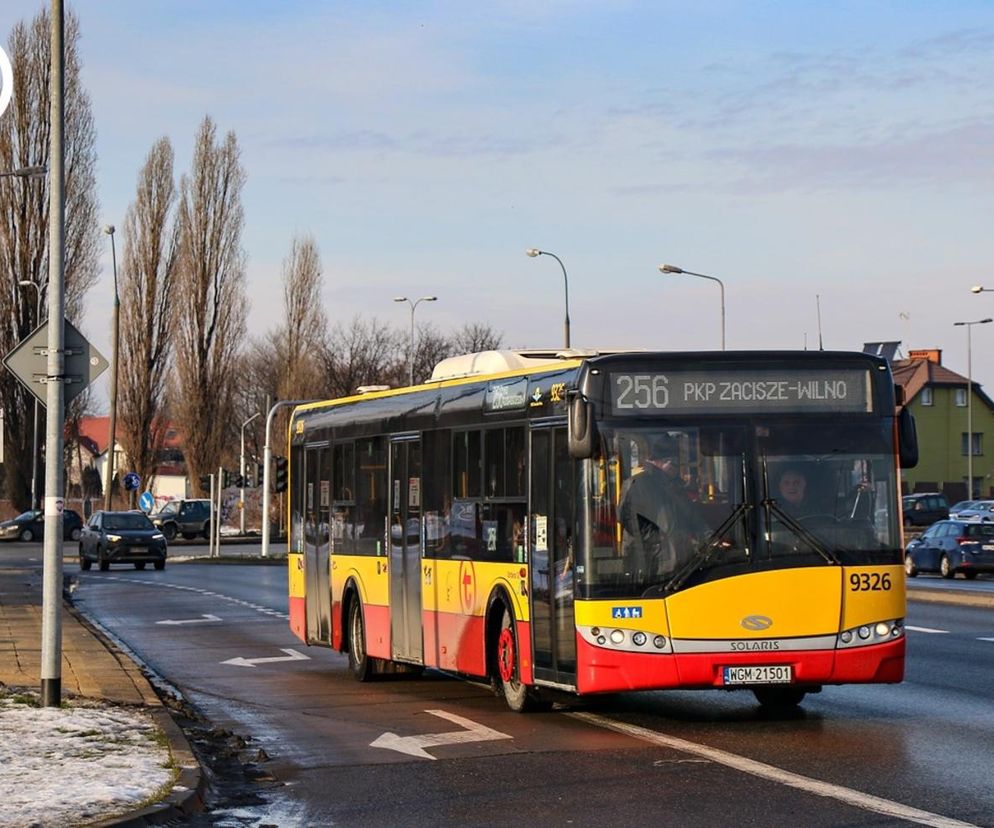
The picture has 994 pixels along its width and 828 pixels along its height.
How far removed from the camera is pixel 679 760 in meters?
11.8

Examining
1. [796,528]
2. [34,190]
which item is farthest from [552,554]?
[34,190]

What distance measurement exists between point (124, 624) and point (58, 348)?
14.4 metres

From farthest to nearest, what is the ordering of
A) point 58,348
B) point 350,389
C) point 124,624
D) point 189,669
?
point 350,389 < point 124,624 < point 189,669 < point 58,348

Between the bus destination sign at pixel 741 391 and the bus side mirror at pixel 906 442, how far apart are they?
0.27m

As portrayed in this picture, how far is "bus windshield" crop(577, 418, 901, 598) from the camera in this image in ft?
43.8

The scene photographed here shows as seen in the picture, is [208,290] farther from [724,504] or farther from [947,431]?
[724,504]

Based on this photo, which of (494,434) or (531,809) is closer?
(531,809)

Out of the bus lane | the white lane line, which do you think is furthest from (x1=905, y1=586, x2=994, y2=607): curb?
the white lane line

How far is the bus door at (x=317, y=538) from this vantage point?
784 inches

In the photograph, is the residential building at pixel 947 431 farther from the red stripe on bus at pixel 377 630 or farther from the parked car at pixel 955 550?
the red stripe on bus at pixel 377 630

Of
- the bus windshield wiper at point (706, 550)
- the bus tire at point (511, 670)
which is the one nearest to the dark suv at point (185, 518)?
the bus tire at point (511, 670)

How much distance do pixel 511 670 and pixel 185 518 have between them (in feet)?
224

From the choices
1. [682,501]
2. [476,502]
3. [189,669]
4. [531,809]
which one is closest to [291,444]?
[189,669]

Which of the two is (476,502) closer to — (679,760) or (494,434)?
(494,434)
